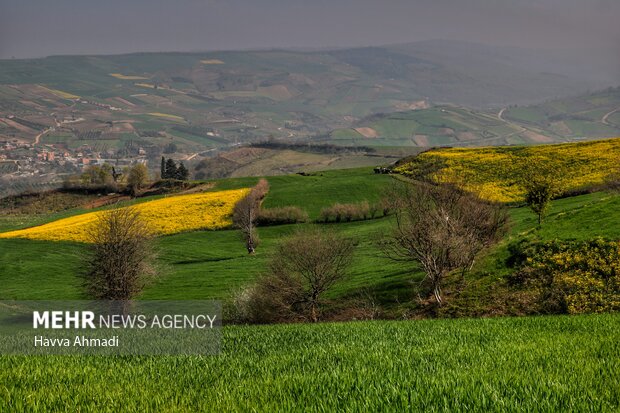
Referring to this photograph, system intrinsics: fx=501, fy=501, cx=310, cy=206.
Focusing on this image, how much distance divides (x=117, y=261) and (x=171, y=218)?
53.5m

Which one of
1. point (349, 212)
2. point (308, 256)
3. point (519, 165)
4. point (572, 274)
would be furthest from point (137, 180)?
point (572, 274)

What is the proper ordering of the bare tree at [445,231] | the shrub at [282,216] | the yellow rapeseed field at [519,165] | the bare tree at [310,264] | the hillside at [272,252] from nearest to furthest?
1. the bare tree at [445,231]
2. the bare tree at [310,264]
3. the hillside at [272,252]
4. the yellow rapeseed field at [519,165]
5. the shrub at [282,216]

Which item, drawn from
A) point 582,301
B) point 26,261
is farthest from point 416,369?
point 26,261

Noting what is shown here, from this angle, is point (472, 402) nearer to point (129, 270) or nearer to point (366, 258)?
point (129, 270)

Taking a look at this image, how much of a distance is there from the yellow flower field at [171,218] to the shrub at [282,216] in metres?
6.12

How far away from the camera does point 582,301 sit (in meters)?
32.5

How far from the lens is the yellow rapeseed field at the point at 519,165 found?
77.5m

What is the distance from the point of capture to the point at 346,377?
420 inches

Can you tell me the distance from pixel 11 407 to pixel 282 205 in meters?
90.5

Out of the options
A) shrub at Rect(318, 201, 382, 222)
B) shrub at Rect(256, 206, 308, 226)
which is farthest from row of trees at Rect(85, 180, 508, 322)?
shrub at Rect(256, 206, 308, 226)

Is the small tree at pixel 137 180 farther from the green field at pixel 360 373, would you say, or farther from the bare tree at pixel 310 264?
the green field at pixel 360 373

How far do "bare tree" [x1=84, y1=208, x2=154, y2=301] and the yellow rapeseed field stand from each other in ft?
142

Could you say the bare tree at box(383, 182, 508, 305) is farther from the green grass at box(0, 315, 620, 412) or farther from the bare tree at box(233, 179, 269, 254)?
the bare tree at box(233, 179, 269, 254)

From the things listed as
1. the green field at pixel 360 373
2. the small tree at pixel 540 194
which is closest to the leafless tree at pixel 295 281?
the green field at pixel 360 373
